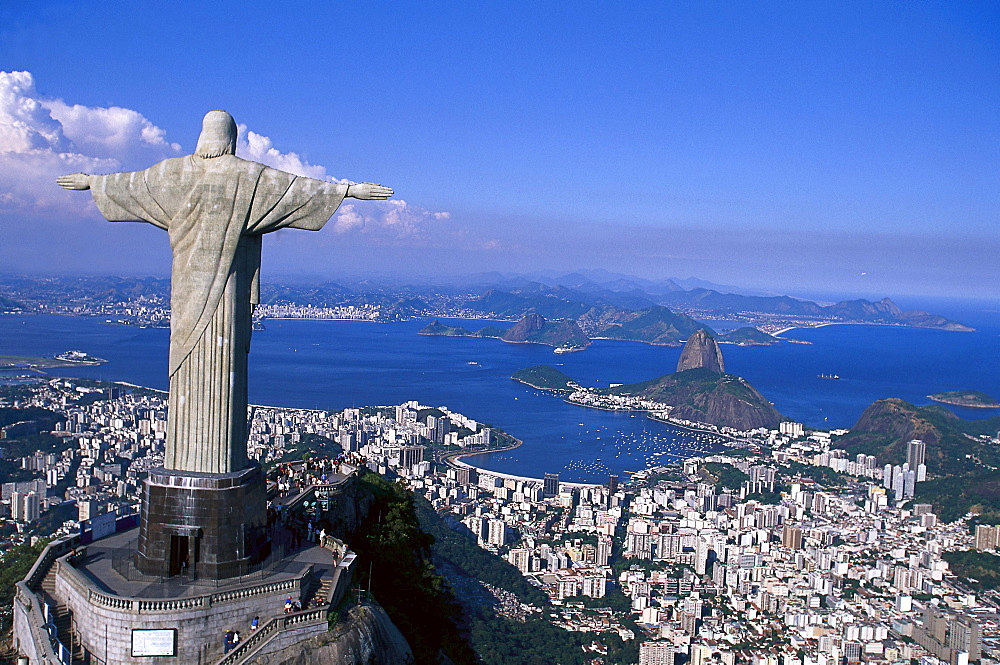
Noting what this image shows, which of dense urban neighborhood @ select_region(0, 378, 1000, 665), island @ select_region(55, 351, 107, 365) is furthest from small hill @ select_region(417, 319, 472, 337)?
dense urban neighborhood @ select_region(0, 378, 1000, 665)

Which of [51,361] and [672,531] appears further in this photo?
[51,361]

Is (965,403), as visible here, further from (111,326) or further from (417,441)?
(111,326)

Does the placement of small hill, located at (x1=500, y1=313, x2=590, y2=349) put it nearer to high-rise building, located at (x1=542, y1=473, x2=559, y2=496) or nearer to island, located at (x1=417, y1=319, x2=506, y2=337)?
island, located at (x1=417, y1=319, x2=506, y2=337)

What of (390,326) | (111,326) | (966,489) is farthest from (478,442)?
(390,326)

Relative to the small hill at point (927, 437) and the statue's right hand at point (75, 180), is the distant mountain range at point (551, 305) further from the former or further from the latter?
the statue's right hand at point (75, 180)

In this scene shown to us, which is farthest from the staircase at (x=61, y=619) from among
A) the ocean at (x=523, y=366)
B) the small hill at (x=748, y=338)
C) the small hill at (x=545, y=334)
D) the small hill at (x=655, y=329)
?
the small hill at (x=748, y=338)

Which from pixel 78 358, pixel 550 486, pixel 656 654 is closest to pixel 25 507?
pixel 656 654

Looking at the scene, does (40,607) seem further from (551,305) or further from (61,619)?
(551,305)

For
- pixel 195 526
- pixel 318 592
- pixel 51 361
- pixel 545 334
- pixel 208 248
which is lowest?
pixel 51 361
